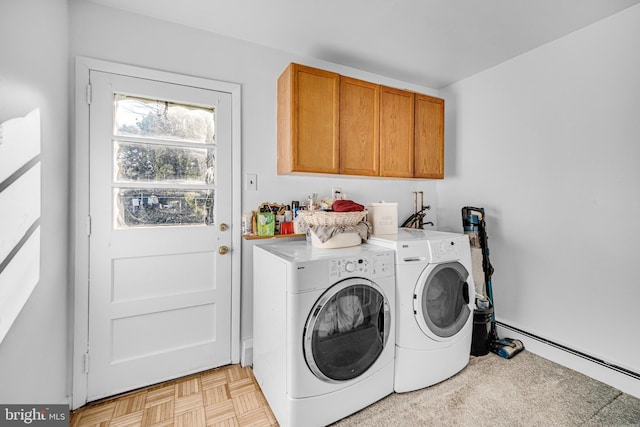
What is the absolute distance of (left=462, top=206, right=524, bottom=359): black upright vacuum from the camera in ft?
7.45

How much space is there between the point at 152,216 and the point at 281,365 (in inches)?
50.4

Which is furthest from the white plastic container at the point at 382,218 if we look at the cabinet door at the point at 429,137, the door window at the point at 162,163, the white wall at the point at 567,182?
the door window at the point at 162,163

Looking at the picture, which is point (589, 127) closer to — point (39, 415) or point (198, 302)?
point (198, 302)

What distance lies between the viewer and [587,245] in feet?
6.66

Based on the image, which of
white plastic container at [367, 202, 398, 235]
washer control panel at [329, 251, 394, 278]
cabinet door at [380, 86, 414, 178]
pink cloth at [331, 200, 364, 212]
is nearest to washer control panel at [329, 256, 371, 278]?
washer control panel at [329, 251, 394, 278]

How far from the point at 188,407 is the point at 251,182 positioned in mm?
1526

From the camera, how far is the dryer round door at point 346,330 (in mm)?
1504

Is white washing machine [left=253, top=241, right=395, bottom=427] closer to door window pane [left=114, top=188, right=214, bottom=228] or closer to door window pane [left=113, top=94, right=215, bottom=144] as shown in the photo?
door window pane [left=114, top=188, right=214, bottom=228]

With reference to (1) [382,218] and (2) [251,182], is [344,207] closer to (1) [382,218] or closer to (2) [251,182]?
(1) [382,218]

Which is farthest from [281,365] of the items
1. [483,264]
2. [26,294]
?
[483,264]

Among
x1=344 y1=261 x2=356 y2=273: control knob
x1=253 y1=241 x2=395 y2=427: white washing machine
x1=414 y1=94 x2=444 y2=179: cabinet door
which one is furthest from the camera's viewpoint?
x1=414 y1=94 x2=444 y2=179: cabinet door

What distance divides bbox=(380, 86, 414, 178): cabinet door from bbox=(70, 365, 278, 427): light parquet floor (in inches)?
75.8

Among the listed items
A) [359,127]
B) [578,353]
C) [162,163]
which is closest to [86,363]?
[162,163]

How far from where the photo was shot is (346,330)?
159 cm
